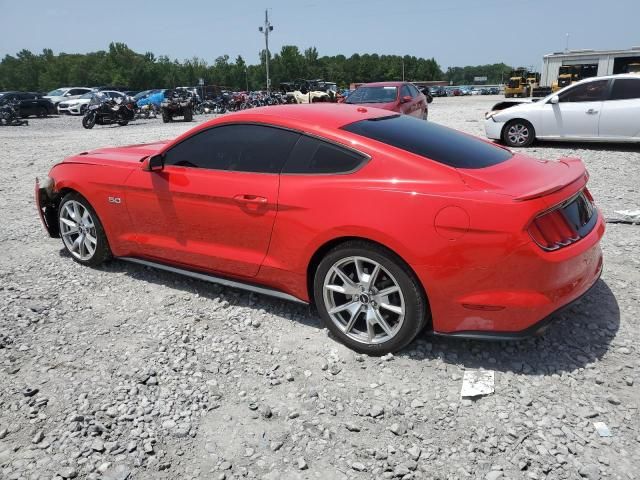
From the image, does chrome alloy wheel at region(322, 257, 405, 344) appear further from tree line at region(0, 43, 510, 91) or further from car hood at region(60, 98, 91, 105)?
tree line at region(0, 43, 510, 91)

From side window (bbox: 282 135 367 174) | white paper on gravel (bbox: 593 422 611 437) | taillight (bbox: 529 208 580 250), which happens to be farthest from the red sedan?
white paper on gravel (bbox: 593 422 611 437)

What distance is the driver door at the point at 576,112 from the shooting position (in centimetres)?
1026

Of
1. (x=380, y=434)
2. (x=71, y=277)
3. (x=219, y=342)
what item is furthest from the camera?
(x=71, y=277)

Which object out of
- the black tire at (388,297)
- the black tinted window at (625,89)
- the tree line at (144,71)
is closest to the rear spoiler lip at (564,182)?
the black tire at (388,297)

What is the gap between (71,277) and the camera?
4.58m

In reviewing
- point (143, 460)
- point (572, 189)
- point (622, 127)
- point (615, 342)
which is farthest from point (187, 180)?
point (622, 127)

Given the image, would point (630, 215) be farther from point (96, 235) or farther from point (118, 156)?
point (96, 235)

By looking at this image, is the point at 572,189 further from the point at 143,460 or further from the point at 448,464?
the point at 143,460

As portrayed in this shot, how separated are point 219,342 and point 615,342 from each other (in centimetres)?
255

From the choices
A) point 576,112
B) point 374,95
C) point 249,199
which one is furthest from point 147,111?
point 249,199

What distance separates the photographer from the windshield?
12.8 m

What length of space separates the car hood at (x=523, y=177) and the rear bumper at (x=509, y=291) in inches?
12.8

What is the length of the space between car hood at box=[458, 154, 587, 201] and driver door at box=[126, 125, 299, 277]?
1.24 metres

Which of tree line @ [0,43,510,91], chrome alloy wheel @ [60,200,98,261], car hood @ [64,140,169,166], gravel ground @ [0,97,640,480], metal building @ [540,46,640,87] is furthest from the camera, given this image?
tree line @ [0,43,510,91]
